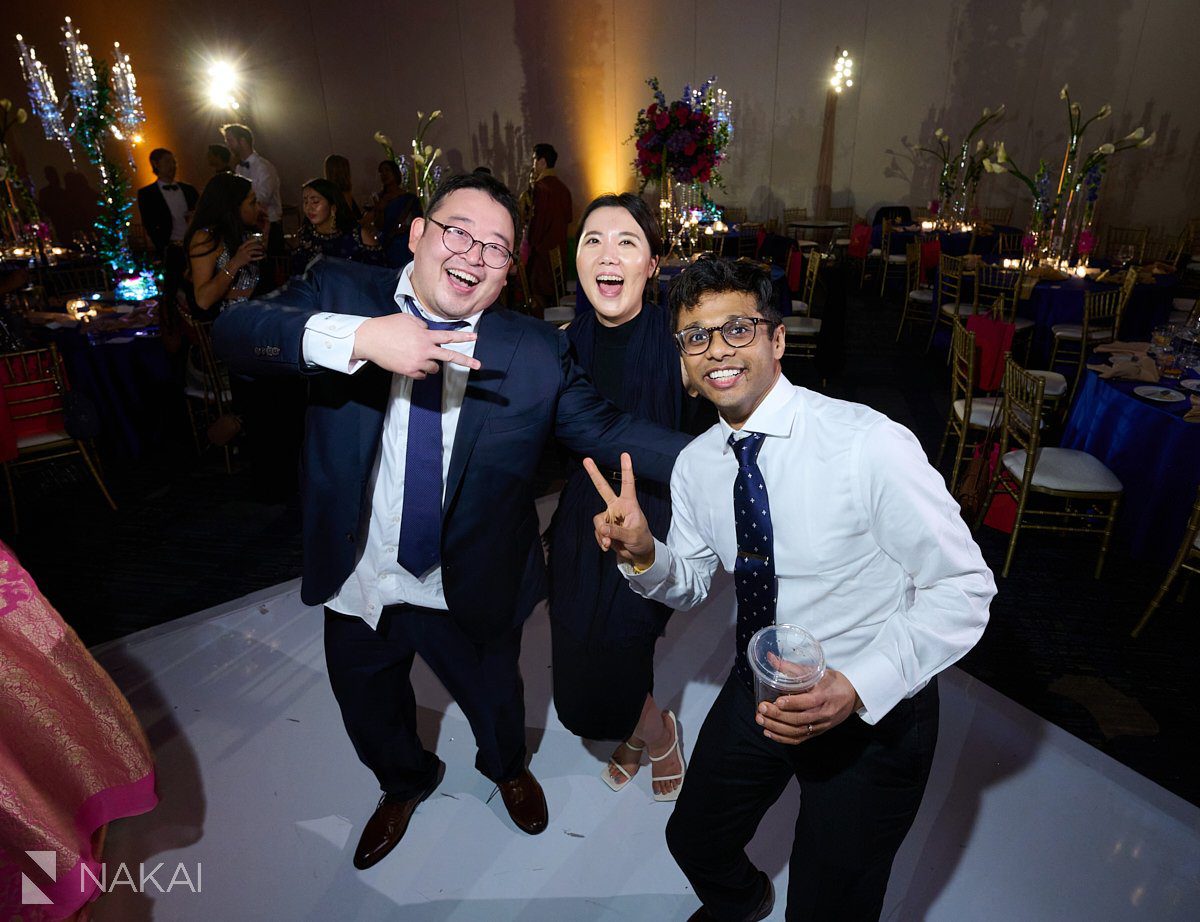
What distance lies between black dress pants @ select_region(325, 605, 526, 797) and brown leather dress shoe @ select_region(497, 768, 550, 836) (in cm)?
4

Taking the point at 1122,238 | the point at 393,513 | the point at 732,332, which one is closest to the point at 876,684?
the point at 732,332

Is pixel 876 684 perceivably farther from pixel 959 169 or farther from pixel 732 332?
pixel 959 169

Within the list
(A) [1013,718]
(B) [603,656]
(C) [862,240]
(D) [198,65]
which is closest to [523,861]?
(B) [603,656]

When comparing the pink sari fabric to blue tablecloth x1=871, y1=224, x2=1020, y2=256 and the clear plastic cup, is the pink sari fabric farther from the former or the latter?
blue tablecloth x1=871, y1=224, x2=1020, y2=256

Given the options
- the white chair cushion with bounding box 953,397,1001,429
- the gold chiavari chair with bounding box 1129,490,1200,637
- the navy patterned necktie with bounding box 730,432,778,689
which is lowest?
the gold chiavari chair with bounding box 1129,490,1200,637

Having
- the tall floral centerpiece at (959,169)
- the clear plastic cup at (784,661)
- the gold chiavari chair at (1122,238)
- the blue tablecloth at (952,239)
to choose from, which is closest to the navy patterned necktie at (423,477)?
the clear plastic cup at (784,661)

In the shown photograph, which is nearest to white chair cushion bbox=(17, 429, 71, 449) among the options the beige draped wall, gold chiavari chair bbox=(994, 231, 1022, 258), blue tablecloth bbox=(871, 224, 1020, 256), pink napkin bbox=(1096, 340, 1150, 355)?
pink napkin bbox=(1096, 340, 1150, 355)

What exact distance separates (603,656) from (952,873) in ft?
3.36

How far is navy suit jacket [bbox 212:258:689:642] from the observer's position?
1461 millimetres

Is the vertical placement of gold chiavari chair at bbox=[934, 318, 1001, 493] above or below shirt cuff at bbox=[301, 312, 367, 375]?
below

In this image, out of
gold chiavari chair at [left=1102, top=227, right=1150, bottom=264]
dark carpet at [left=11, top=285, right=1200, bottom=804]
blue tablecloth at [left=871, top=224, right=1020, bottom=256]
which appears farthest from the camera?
gold chiavari chair at [left=1102, top=227, right=1150, bottom=264]

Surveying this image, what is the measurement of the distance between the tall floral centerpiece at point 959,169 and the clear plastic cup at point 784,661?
8455 millimetres

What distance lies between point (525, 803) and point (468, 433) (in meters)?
1.08

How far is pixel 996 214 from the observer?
9117 mm
